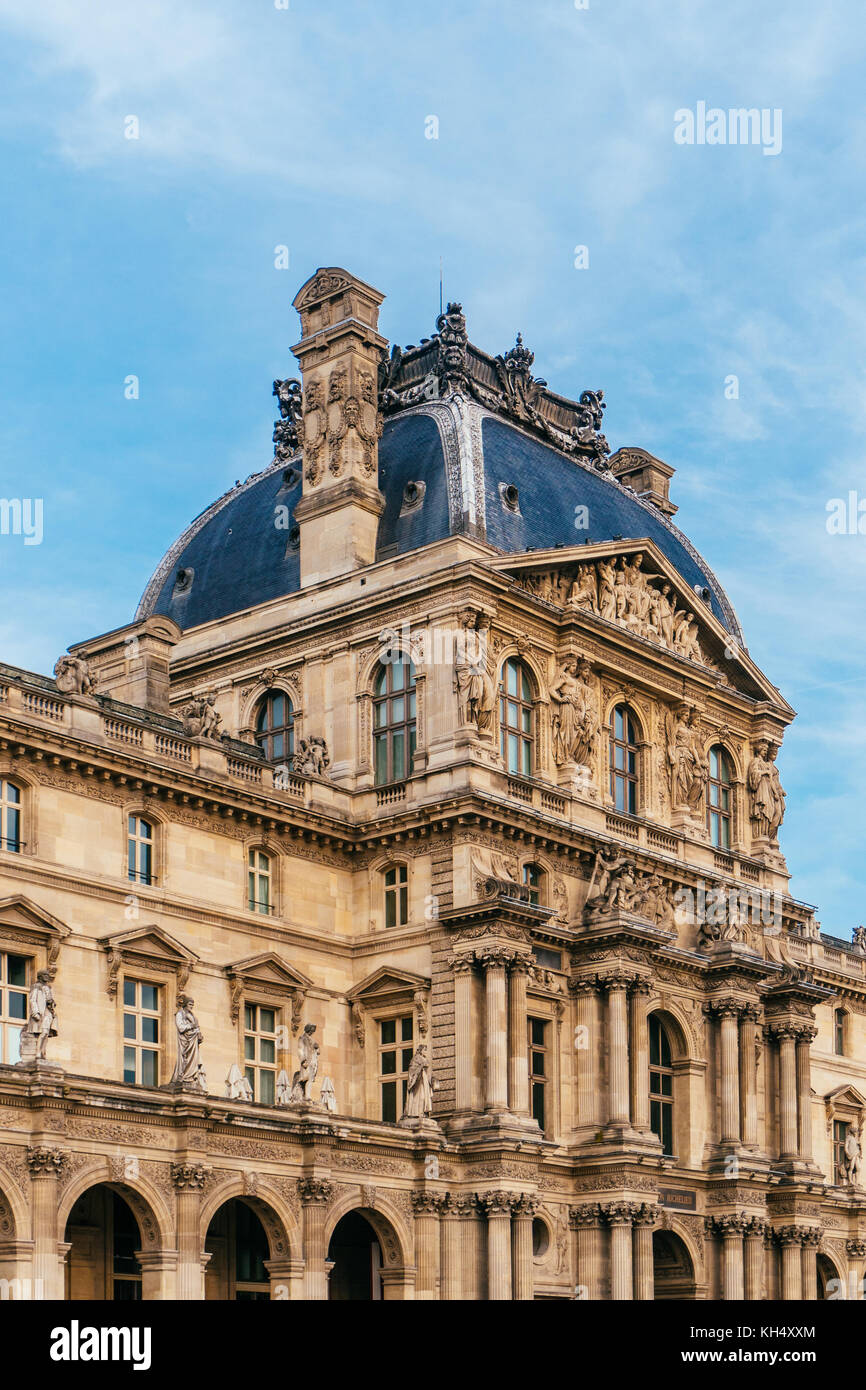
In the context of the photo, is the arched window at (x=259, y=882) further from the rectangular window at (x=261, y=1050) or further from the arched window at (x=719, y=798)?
the arched window at (x=719, y=798)

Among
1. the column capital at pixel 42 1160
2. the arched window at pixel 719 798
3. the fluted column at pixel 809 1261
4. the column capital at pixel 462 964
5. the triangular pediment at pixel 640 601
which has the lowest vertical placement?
the fluted column at pixel 809 1261

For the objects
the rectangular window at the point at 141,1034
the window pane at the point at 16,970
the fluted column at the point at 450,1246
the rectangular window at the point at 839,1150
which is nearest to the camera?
the window pane at the point at 16,970

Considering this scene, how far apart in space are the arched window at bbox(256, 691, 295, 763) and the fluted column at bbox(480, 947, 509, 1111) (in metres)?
10.3

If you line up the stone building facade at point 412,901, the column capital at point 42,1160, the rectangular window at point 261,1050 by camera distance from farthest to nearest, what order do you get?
the rectangular window at point 261,1050 < the stone building facade at point 412,901 < the column capital at point 42,1160

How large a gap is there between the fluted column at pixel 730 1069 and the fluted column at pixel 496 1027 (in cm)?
997

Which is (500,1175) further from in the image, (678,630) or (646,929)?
(678,630)

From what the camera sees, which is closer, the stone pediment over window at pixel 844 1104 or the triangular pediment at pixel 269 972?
the triangular pediment at pixel 269 972

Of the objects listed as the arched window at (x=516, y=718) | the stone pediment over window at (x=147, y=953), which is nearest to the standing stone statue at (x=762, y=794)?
the arched window at (x=516, y=718)

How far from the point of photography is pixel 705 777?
6075cm

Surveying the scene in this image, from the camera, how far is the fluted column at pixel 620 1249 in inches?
1987

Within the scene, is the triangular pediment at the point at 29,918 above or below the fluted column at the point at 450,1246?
above

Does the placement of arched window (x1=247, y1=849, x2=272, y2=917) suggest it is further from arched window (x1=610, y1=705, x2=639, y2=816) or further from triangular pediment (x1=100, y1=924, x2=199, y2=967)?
arched window (x1=610, y1=705, x2=639, y2=816)

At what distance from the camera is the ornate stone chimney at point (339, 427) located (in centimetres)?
5688

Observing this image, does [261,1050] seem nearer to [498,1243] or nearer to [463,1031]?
[463,1031]
